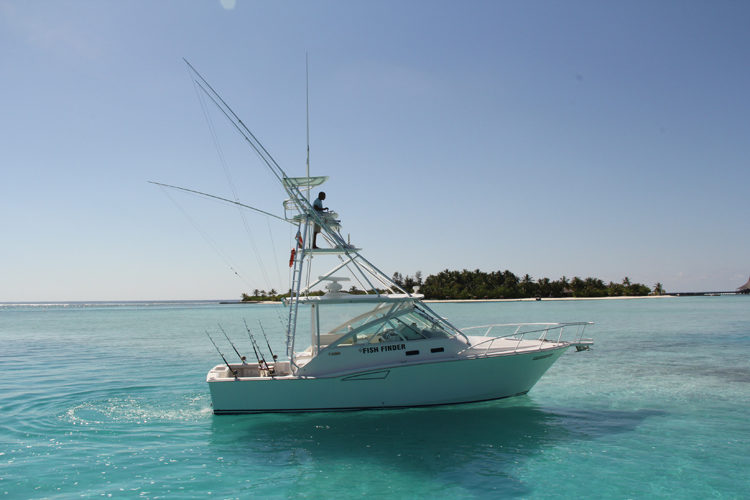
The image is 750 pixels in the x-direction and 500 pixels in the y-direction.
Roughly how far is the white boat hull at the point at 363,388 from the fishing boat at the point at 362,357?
0.02 meters

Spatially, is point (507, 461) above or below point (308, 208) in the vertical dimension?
below

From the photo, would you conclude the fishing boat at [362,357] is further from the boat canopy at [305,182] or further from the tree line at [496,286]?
the tree line at [496,286]

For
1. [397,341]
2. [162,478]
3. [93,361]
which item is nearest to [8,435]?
[162,478]

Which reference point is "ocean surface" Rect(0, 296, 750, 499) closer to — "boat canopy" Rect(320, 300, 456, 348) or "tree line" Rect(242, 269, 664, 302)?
"boat canopy" Rect(320, 300, 456, 348)

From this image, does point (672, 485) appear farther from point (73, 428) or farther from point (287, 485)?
point (73, 428)

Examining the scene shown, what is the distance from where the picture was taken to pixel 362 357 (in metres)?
11.1

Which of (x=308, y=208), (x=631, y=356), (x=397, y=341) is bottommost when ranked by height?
(x=631, y=356)

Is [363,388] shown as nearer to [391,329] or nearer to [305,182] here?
[391,329]

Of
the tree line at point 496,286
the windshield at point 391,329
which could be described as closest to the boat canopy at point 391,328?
the windshield at point 391,329

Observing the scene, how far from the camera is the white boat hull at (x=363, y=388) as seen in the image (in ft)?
35.5

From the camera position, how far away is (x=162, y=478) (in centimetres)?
792

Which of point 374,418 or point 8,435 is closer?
point 8,435

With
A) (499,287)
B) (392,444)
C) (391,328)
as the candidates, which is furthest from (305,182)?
(499,287)

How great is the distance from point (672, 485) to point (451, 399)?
4.96 m
